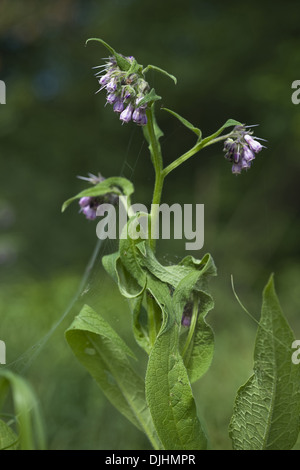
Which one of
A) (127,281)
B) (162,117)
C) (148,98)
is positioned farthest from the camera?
(162,117)

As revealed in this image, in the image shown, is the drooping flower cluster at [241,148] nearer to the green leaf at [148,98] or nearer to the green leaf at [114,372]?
the green leaf at [148,98]

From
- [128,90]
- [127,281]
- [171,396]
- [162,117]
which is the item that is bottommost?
[171,396]

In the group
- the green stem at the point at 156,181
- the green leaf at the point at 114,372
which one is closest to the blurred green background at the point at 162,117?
the green leaf at the point at 114,372

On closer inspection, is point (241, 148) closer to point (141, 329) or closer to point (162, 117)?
point (141, 329)

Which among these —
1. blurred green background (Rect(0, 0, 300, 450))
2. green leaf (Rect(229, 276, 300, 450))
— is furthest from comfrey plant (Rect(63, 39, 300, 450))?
blurred green background (Rect(0, 0, 300, 450))

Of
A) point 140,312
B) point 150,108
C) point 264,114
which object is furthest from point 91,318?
point 264,114

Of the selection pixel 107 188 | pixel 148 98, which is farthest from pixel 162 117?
pixel 148 98
